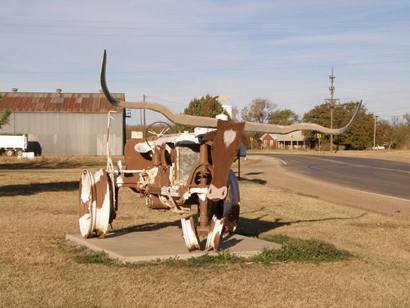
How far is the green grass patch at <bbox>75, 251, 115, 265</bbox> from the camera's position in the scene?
8266mm

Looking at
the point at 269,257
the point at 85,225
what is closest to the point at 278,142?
the point at 85,225

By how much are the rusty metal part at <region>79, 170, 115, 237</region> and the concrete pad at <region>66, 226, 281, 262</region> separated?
0.19 meters

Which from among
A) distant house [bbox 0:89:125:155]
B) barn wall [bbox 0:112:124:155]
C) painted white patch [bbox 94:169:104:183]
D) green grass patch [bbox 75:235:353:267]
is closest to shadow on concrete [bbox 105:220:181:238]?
painted white patch [bbox 94:169:104:183]

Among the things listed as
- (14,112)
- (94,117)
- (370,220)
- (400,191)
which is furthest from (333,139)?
(370,220)

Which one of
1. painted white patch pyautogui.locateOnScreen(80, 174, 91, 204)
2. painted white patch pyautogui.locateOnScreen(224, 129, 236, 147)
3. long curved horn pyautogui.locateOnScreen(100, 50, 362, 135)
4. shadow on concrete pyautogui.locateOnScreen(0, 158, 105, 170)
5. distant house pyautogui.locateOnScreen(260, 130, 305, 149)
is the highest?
long curved horn pyautogui.locateOnScreen(100, 50, 362, 135)

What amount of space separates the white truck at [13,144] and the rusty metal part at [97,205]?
58.3 m

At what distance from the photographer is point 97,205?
964cm

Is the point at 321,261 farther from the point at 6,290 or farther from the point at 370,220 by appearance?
the point at 370,220

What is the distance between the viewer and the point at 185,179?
9.40 m

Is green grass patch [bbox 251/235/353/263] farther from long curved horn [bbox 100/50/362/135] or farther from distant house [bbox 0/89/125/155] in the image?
distant house [bbox 0/89/125/155]

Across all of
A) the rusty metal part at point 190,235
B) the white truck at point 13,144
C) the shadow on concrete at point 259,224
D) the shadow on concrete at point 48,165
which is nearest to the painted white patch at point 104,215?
the rusty metal part at point 190,235

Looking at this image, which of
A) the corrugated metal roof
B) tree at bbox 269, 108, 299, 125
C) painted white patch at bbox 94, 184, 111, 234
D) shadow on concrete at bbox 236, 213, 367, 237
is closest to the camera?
painted white patch at bbox 94, 184, 111, 234

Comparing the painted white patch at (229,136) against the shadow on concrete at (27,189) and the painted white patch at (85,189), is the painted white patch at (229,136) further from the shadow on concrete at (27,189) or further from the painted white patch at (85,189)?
the shadow on concrete at (27,189)

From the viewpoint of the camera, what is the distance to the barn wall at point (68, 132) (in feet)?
232
